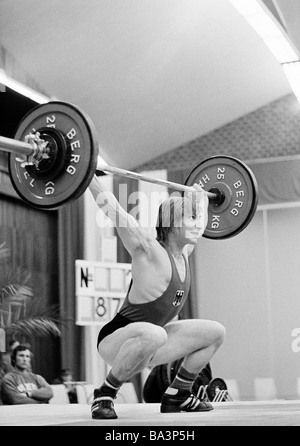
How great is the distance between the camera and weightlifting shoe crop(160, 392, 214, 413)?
10.8 feet

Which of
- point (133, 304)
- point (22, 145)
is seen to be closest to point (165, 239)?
point (133, 304)

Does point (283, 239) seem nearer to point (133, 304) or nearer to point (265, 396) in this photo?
point (265, 396)

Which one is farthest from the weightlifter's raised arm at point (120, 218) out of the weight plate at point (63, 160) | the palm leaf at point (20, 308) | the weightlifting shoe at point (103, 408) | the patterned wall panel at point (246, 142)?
the palm leaf at point (20, 308)

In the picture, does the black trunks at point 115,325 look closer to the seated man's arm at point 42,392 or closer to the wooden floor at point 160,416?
the wooden floor at point 160,416

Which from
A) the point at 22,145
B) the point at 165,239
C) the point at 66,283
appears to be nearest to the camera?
the point at 22,145

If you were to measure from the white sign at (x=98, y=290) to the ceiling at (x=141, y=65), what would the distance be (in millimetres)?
701

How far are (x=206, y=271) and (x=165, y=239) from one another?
106cm

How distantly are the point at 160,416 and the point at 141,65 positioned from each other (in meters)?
1.75

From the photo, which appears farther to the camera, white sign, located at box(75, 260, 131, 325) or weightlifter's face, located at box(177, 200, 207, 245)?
white sign, located at box(75, 260, 131, 325)

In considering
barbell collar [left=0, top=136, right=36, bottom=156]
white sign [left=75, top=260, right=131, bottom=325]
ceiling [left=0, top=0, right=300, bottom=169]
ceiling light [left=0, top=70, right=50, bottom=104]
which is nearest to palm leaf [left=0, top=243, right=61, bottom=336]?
white sign [left=75, top=260, right=131, bottom=325]

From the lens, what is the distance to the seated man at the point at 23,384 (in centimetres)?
410

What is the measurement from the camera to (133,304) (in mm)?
3262

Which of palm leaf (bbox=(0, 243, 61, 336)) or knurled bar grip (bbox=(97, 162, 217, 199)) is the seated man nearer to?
palm leaf (bbox=(0, 243, 61, 336))

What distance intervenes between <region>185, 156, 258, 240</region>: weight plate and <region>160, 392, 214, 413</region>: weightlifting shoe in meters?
0.71
